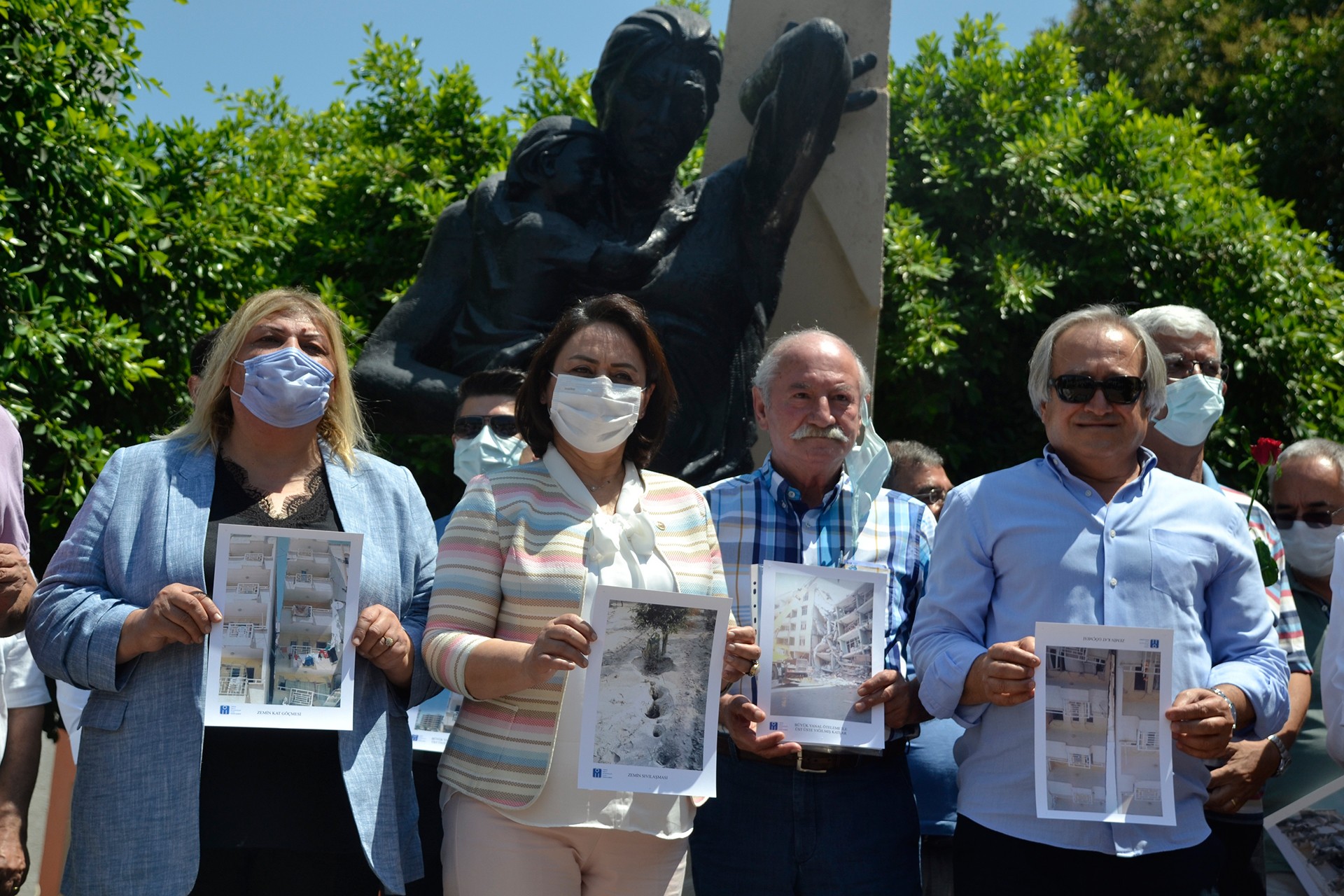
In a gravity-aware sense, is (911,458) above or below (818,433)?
above

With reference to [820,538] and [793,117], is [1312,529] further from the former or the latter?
[793,117]

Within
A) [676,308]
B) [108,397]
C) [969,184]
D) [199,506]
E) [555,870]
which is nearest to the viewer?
[555,870]

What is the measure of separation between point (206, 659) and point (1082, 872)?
1.99 m

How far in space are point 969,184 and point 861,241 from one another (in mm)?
3972

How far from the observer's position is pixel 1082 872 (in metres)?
2.86

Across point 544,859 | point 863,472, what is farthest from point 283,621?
point 863,472

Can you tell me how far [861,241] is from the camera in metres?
6.88

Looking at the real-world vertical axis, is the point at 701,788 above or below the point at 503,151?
below

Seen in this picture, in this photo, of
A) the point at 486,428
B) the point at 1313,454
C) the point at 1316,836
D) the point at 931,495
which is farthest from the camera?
the point at 931,495

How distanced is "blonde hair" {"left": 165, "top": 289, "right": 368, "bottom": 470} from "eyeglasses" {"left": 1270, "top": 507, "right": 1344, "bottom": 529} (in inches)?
132

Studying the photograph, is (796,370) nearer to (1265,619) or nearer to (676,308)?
(1265,619)

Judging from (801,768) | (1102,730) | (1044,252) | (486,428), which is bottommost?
(801,768)

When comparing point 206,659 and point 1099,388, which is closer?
point 206,659

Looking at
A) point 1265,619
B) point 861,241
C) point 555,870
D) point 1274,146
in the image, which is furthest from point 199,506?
point 1274,146
